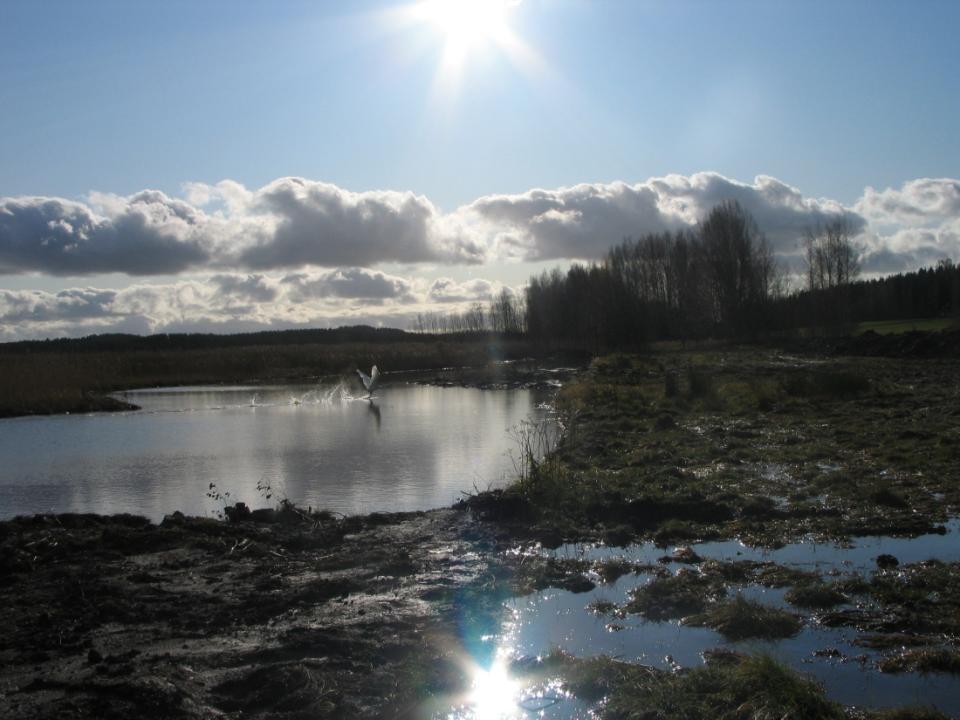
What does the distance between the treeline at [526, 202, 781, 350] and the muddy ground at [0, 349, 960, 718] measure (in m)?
51.1

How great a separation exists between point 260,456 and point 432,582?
12.1 m

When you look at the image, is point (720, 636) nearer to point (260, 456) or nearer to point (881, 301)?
point (260, 456)

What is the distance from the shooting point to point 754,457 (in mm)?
14203

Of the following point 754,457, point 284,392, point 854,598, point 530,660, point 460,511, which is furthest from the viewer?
point 284,392

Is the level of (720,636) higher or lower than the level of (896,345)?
lower

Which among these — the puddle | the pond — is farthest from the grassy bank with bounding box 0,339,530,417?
the puddle

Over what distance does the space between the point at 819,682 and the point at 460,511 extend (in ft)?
23.7

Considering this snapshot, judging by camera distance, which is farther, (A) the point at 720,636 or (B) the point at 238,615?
(B) the point at 238,615

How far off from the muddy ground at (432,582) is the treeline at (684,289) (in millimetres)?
51091

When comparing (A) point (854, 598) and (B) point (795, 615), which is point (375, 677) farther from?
(A) point (854, 598)

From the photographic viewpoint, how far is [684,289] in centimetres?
7150

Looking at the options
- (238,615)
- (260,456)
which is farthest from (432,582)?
(260,456)

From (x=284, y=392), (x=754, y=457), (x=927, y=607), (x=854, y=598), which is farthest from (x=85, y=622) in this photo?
(x=284, y=392)

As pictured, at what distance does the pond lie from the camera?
1451 cm
